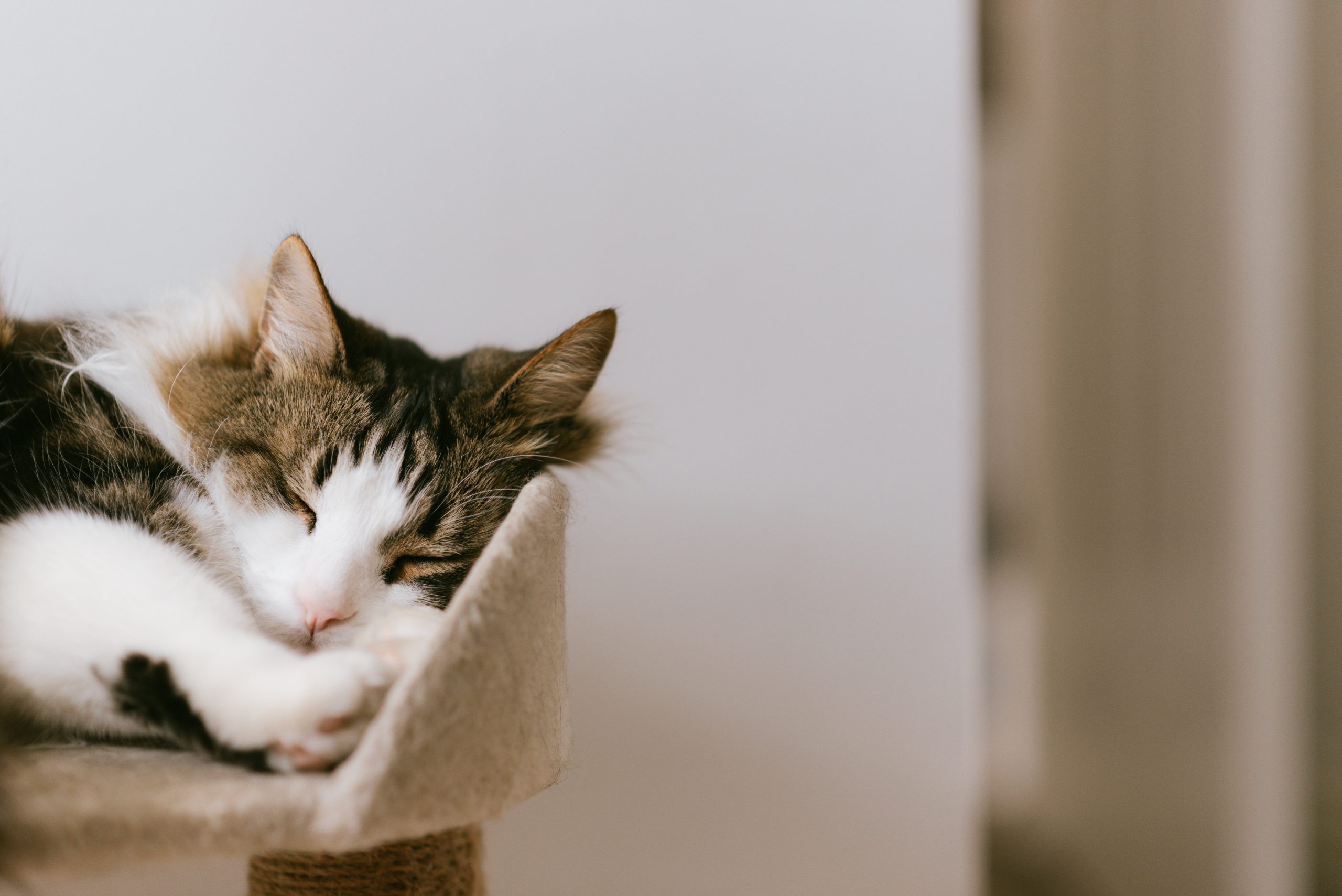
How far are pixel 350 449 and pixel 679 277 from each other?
34.1 inches

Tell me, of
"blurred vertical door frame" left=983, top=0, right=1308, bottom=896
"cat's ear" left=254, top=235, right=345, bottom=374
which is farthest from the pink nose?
"blurred vertical door frame" left=983, top=0, right=1308, bottom=896

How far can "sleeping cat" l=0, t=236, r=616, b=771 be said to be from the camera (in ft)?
2.11

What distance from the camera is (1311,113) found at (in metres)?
1.41

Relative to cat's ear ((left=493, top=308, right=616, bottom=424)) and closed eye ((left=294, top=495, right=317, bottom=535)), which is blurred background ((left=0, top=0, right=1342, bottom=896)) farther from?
closed eye ((left=294, top=495, right=317, bottom=535))

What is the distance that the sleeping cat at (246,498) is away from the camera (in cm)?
64

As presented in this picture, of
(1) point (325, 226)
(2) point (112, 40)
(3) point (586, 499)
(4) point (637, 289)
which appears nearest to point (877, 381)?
(4) point (637, 289)

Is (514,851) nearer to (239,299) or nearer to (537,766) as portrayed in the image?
(537,766)

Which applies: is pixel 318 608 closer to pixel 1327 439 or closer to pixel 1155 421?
pixel 1155 421

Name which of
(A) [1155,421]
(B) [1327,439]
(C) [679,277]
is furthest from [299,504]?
(B) [1327,439]

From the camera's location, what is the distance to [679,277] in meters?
1.59

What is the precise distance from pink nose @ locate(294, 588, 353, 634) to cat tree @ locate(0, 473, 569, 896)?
0.16 metres

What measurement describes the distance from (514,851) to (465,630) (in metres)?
1.15

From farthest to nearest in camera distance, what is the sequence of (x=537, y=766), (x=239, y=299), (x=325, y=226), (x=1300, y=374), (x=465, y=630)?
1. (x=325, y=226)
2. (x=1300, y=374)
3. (x=239, y=299)
4. (x=537, y=766)
5. (x=465, y=630)

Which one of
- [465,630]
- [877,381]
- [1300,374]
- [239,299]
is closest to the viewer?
[465,630]
